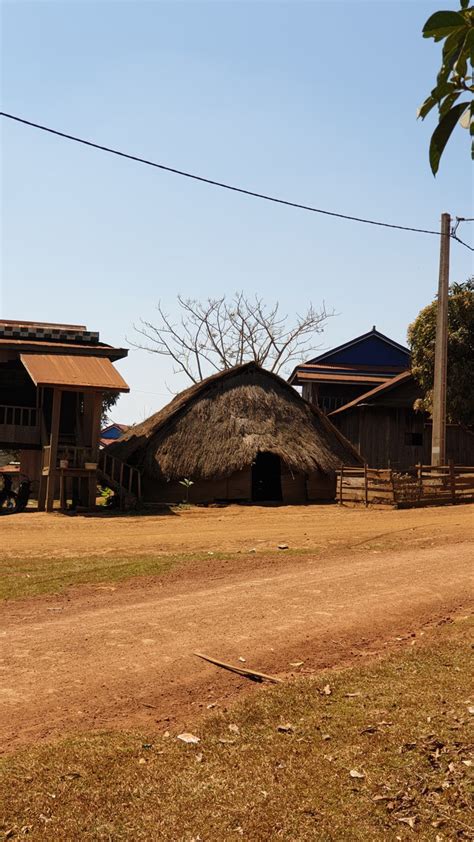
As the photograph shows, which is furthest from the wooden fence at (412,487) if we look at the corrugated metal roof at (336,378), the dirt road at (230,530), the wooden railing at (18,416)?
the corrugated metal roof at (336,378)

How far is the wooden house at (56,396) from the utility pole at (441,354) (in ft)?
36.4

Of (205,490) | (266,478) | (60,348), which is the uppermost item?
(60,348)

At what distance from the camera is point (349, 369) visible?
47375mm

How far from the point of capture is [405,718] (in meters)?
6.79

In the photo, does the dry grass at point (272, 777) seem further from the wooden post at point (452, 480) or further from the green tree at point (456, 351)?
the green tree at point (456, 351)

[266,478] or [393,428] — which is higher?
[393,428]

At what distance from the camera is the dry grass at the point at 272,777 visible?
5.19 m

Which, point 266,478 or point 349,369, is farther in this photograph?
point 349,369

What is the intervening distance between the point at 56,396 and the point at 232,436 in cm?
686

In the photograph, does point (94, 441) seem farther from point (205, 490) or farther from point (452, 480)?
point (452, 480)

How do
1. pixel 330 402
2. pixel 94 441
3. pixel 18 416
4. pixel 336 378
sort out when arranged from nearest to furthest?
pixel 94 441 → pixel 18 416 → pixel 336 378 → pixel 330 402

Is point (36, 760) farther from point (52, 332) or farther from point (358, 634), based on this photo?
point (52, 332)

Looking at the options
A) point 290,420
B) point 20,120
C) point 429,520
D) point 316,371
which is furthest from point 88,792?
point 316,371

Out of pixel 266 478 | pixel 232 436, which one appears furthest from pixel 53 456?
pixel 266 478
